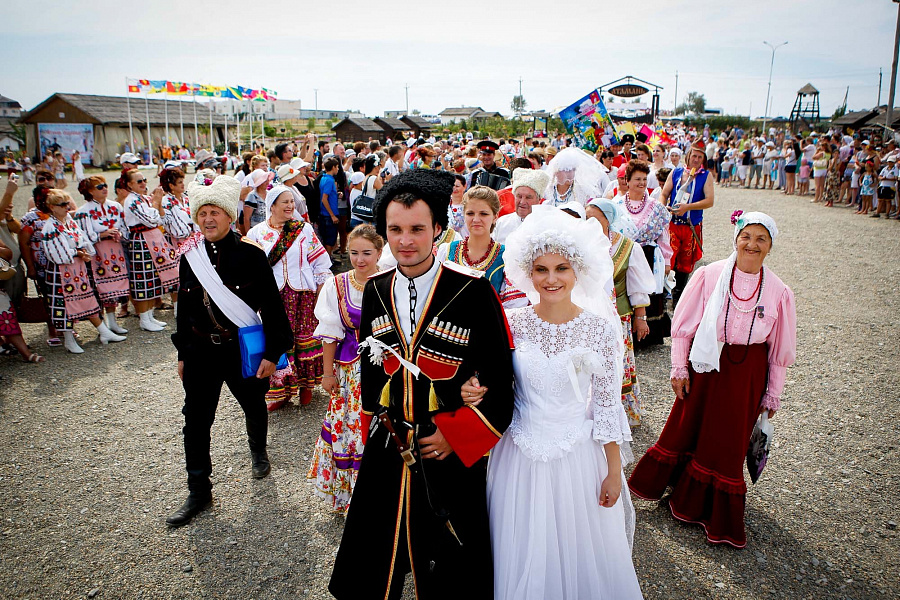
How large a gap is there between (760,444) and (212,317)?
3.63 metres

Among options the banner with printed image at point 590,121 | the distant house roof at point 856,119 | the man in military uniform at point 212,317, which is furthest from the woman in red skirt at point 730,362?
the distant house roof at point 856,119

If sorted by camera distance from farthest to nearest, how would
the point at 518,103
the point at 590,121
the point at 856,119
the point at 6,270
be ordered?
the point at 518,103 < the point at 856,119 < the point at 590,121 < the point at 6,270

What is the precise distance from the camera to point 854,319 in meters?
7.52

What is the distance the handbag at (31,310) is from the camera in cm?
683

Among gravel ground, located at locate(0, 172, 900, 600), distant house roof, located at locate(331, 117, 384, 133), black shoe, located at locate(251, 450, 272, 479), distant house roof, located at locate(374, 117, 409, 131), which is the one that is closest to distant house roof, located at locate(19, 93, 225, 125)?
distant house roof, located at locate(331, 117, 384, 133)

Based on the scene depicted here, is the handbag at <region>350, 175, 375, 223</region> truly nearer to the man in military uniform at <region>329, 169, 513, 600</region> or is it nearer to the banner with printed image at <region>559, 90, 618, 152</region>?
the banner with printed image at <region>559, 90, 618, 152</region>

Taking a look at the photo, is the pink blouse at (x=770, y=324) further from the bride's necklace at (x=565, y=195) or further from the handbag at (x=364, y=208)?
the handbag at (x=364, y=208)

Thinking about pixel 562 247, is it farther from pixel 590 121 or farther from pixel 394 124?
pixel 394 124

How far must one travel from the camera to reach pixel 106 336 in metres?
7.26

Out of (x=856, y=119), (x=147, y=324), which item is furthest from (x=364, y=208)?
(x=856, y=119)

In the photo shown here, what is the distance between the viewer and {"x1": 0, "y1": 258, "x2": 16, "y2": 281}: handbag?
620 cm

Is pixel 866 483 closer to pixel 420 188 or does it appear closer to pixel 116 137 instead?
pixel 420 188

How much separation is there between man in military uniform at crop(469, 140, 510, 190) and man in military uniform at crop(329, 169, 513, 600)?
5.22 m

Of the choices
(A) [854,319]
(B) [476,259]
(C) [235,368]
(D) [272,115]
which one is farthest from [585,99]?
(D) [272,115]
